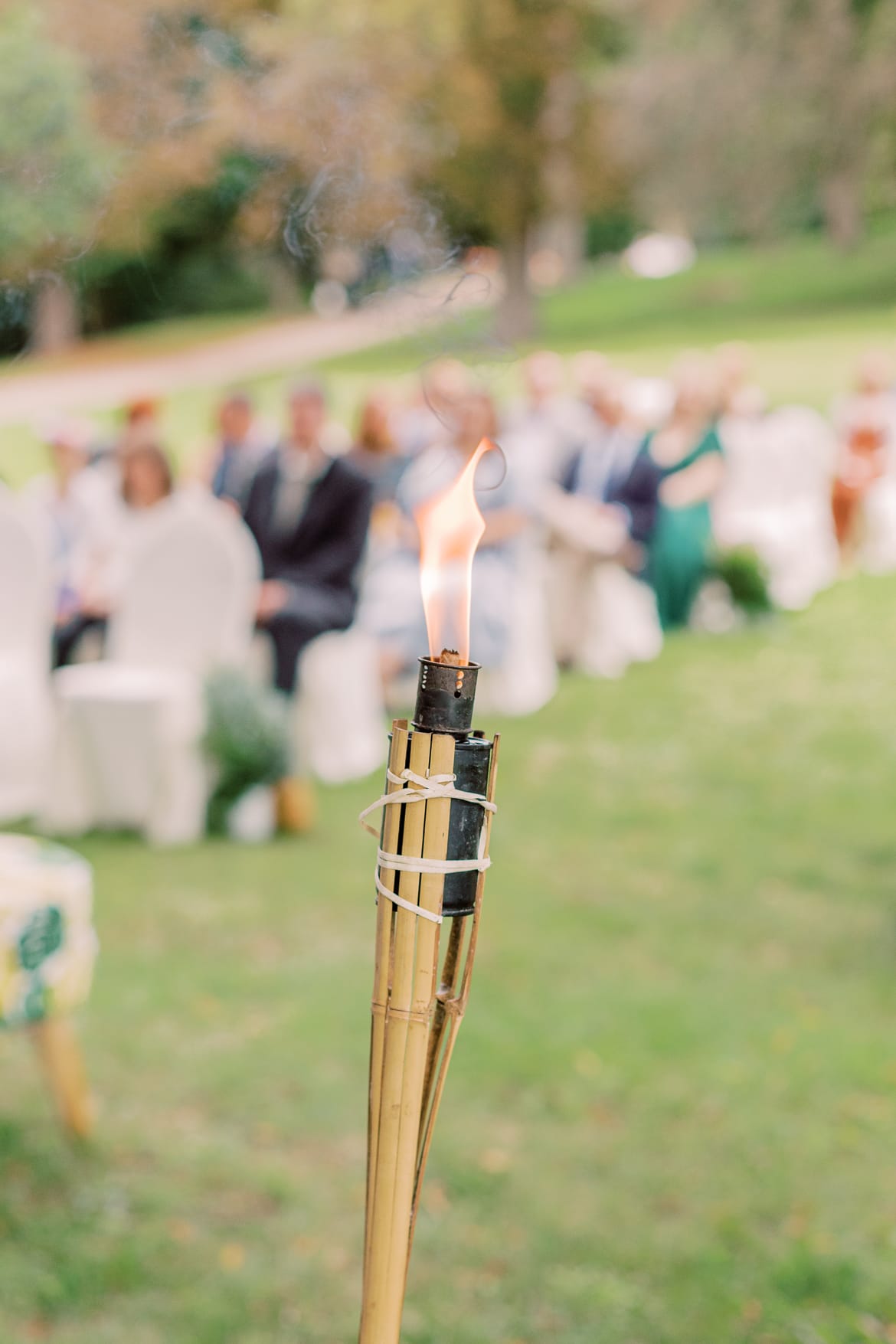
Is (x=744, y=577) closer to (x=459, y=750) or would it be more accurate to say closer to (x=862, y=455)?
(x=862, y=455)

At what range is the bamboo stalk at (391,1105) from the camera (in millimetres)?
1301

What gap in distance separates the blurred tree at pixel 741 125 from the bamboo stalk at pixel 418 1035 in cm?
2053

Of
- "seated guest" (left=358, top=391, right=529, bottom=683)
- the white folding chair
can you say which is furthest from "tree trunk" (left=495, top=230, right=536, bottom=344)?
the white folding chair

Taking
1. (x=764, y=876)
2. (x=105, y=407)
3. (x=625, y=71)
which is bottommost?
(x=764, y=876)

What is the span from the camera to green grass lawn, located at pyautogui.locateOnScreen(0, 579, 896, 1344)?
10.7 feet

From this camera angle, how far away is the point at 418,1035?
4.37ft

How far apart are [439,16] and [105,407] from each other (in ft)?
32.5

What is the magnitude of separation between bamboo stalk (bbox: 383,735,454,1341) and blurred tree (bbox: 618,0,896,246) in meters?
20.5

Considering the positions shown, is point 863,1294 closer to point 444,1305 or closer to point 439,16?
point 444,1305

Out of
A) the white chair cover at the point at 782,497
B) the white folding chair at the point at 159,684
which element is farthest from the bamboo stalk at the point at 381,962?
the white chair cover at the point at 782,497

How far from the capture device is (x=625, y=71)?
103ft

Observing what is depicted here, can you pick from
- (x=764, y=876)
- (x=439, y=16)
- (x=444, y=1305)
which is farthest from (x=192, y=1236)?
(x=439, y=16)

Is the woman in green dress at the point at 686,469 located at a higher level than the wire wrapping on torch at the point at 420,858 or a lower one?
higher

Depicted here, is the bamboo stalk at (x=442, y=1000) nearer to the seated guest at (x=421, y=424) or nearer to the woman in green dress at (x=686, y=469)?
the seated guest at (x=421, y=424)
